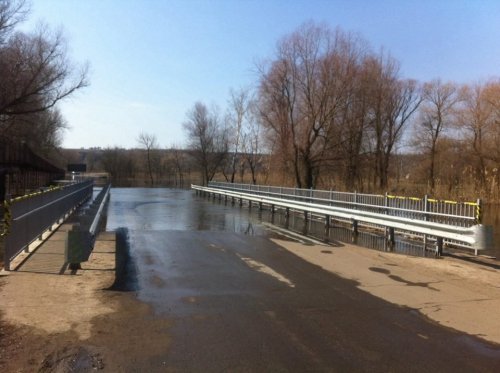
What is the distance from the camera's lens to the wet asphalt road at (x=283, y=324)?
5051 mm

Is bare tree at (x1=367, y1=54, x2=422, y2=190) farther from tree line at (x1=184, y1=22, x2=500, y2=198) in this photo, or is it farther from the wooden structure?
the wooden structure

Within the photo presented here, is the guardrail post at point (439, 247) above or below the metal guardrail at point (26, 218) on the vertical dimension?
below

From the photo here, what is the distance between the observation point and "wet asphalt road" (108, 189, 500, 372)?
505cm

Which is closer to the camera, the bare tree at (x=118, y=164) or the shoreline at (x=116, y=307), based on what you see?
the shoreline at (x=116, y=307)

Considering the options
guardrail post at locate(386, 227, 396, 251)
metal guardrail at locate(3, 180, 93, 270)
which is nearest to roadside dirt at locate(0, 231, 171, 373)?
metal guardrail at locate(3, 180, 93, 270)

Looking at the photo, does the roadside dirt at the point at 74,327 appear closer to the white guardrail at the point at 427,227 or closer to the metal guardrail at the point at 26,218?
the metal guardrail at the point at 26,218

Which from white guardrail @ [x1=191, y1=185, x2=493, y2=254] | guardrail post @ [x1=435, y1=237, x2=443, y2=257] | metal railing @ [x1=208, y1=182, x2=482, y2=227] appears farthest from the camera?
guardrail post @ [x1=435, y1=237, x2=443, y2=257]

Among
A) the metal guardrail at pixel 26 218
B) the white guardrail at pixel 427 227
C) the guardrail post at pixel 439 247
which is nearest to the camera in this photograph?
the metal guardrail at pixel 26 218

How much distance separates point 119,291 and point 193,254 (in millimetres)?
4041

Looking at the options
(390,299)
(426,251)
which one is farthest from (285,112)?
(390,299)

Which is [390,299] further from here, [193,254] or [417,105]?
[417,105]

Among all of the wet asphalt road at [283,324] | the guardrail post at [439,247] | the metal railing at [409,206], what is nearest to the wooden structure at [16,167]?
the metal railing at [409,206]

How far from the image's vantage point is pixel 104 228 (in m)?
17.8

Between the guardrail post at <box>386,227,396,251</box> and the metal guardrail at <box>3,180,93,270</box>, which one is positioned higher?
the metal guardrail at <box>3,180,93,270</box>
